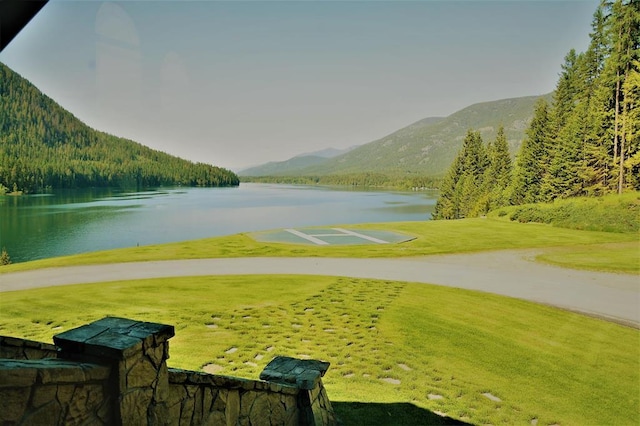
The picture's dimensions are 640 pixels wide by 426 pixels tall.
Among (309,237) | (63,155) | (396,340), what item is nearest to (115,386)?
(396,340)

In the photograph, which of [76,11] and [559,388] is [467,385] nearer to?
[559,388]

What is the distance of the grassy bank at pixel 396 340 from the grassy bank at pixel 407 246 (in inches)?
169

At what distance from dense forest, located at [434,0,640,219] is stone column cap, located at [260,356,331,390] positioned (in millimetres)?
22527

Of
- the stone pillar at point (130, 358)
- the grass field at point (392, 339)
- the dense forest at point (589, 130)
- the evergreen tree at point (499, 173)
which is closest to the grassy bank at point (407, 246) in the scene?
the grass field at point (392, 339)

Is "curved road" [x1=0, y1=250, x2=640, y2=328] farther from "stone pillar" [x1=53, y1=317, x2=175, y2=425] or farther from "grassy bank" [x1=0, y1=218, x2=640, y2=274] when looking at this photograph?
"stone pillar" [x1=53, y1=317, x2=175, y2=425]

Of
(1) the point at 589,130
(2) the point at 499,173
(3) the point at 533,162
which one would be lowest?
(2) the point at 499,173

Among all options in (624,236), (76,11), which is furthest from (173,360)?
(624,236)

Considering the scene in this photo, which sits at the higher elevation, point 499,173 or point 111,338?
point 499,173

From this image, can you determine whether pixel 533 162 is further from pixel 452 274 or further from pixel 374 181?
pixel 374 181

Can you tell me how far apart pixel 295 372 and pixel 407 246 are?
12.9 meters

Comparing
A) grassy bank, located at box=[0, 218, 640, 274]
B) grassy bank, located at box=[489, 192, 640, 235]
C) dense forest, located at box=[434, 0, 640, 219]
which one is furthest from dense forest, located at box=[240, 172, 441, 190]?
grassy bank, located at box=[0, 218, 640, 274]

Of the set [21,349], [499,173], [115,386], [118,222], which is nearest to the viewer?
[115,386]

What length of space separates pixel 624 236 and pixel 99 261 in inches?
842

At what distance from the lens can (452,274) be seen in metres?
11.2
